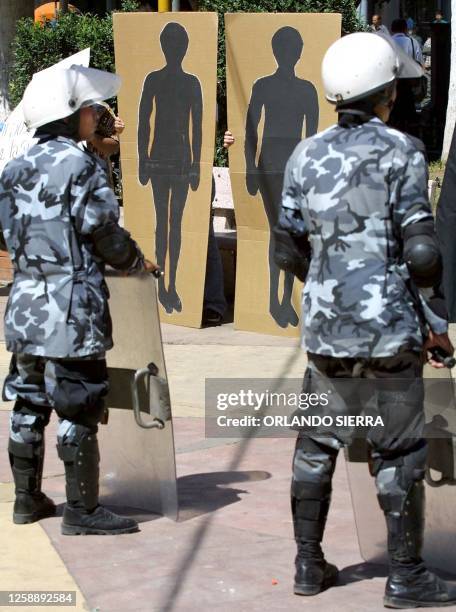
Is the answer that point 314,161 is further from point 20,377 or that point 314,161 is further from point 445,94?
point 445,94

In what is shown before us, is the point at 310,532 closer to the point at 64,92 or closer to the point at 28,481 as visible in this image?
the point at 28,481

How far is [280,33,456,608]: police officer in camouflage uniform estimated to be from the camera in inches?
152

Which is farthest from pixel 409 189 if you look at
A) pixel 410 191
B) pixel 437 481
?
pixel 437 481

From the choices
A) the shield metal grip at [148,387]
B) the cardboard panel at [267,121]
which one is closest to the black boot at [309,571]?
the shield metal grip at [148,387]

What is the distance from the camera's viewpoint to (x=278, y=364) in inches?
301

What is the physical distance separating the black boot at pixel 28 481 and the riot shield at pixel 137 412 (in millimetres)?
350

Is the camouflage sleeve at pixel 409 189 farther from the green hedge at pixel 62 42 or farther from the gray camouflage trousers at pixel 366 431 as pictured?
Answer: the green hedge at pixel 62 42

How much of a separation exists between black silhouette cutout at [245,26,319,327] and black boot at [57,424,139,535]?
146 inches

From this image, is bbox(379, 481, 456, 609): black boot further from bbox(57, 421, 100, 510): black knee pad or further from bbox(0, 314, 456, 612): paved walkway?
bbox(57, 421, 100, 510): black knee pad

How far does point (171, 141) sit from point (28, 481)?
4108 mm

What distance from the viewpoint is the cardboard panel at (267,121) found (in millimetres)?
7867

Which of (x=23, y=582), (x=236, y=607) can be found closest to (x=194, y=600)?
(x=236, y=607)

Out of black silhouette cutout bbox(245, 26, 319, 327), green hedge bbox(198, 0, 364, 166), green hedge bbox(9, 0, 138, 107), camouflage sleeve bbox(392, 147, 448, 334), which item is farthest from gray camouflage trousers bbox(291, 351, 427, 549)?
green hedge bbox(9, 0, 138, 107)

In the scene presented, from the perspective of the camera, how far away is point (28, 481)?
488 centimetres
